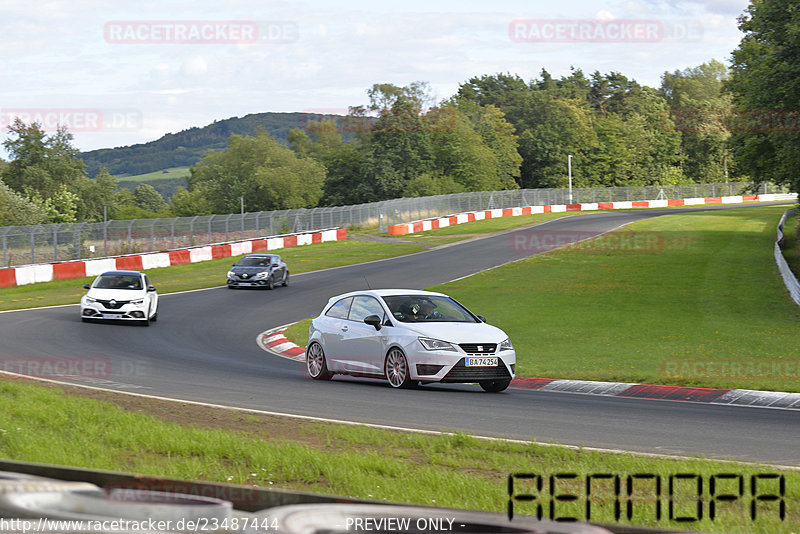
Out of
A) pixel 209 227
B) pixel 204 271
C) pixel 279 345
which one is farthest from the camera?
pixel 209 227

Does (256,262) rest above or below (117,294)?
below

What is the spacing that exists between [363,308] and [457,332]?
6.69ft

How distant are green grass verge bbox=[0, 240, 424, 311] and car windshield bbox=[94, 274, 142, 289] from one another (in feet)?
16.1

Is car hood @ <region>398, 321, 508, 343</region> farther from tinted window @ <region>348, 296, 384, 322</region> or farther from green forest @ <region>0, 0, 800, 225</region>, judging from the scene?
green forest @ <region>0, 0, 800, 225</region>

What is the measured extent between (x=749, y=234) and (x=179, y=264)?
3107 cm

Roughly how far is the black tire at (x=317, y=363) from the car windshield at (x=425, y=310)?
165 centimetres

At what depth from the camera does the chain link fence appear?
37.9 meters

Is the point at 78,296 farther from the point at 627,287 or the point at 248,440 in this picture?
the point at 248,440

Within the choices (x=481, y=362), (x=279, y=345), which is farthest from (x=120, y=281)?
(x=481, y=362)

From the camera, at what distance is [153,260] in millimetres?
44250

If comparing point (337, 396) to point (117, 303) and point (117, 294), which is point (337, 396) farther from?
point (117, 294)

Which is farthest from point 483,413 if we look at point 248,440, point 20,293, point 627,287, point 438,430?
point 20,293

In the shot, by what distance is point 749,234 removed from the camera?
51.6 meters

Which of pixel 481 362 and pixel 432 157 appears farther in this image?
pixel 432 157
